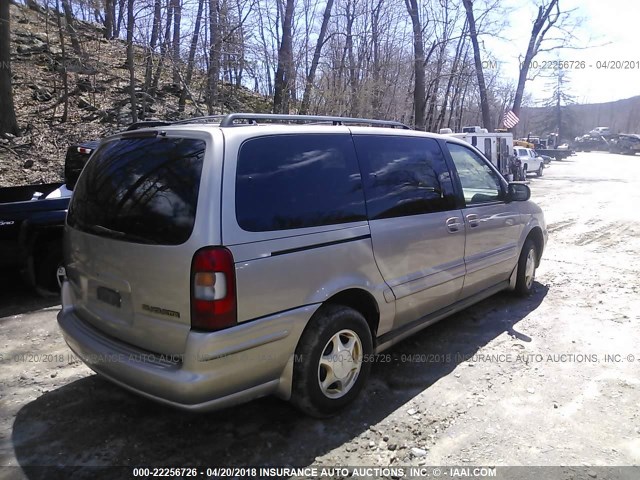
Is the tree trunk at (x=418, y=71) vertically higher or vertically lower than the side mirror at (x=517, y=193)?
higher

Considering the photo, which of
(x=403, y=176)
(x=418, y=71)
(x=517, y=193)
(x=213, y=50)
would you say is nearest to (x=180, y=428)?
(x=403, y=176)

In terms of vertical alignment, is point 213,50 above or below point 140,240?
above

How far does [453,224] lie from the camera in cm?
402

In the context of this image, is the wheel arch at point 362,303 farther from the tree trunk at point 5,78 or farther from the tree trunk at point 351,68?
the tree trunk at point 351,68

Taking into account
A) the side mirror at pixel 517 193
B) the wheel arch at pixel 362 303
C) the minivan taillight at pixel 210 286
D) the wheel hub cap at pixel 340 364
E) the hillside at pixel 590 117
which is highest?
the hillside at pixel 590 117

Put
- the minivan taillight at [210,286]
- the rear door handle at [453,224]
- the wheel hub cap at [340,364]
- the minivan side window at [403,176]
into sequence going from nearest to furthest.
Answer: the minivan taillight at [210,286] → the wheel hub cap at [340,364] → the minivan side window at [403,176] → the rear door handle at [453,224]

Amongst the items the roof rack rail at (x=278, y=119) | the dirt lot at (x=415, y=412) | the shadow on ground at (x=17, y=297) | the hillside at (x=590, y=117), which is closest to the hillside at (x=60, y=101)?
the shadow on ground at (x=17, y=297)

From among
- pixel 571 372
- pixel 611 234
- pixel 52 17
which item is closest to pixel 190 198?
pixel 571 372

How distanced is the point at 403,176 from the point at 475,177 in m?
1.31

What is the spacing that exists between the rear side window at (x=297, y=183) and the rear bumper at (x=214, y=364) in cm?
58

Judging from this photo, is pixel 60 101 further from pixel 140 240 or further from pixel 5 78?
pixel 140 240

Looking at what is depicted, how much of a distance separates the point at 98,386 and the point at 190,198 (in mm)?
1892

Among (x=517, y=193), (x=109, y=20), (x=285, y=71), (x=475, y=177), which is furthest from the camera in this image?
(x=109, y=20)

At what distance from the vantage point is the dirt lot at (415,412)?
2.75 meters
